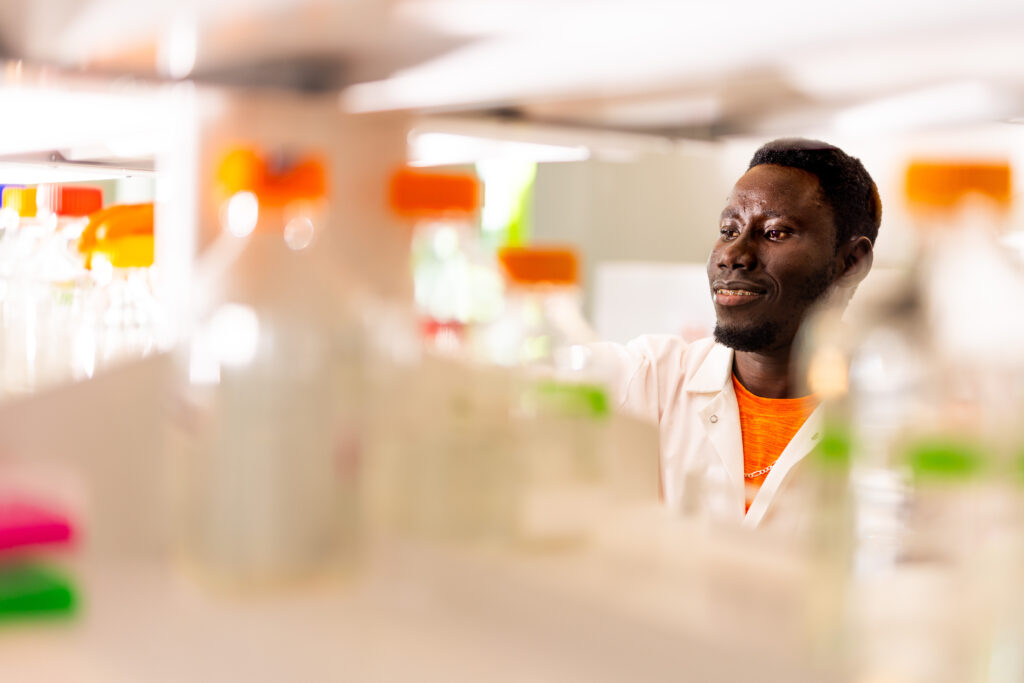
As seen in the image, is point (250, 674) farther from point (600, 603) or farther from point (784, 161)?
point (784, 161)

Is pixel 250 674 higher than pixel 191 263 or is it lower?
lower

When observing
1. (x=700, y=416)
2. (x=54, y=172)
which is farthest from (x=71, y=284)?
(x=700, y=416)

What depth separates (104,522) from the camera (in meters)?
0.69

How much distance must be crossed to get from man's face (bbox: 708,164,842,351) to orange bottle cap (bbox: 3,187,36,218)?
115cm

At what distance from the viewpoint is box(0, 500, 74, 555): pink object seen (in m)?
0.58

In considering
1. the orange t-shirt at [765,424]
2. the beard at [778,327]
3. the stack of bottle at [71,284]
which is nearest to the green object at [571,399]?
the stack of bottle at [71,284]

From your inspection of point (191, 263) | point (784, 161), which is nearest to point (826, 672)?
point (191, 263)

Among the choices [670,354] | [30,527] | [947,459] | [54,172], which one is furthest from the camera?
[670,354]

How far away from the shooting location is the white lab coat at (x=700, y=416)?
1.61m

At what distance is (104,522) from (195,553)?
11cm

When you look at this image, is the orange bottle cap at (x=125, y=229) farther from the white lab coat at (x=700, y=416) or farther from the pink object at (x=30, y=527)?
the white lab coat at (x=700, y=416)

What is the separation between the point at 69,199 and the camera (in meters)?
1.10

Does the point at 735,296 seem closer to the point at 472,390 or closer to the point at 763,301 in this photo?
the point at 763,301

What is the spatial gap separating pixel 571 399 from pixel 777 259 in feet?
3.88
